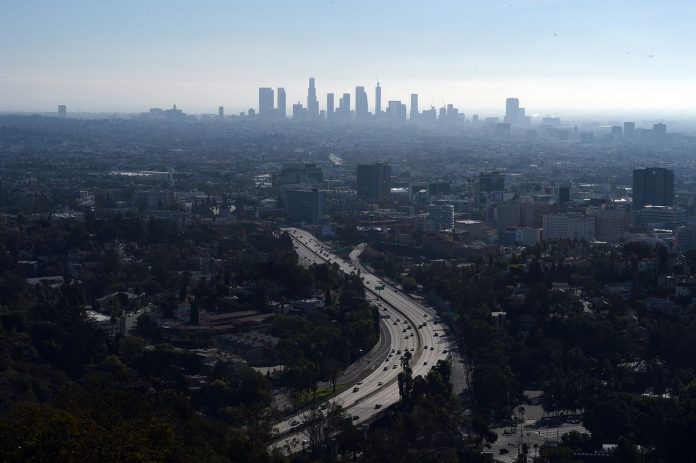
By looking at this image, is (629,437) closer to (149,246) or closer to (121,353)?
(121,353)

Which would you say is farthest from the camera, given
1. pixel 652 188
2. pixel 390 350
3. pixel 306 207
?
pixel 652 188

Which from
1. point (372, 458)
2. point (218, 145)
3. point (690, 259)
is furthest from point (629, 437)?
point (218, 145)

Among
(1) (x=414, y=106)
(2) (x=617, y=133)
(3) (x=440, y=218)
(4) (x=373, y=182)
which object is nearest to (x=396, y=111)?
(1) (x=414, y=106)

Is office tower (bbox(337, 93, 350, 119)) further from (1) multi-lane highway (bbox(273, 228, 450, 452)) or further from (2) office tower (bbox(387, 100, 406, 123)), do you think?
(1) multi-lane highway (bbox(273, 228, 450, 452))

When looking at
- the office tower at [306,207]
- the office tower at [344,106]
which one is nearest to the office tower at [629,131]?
the office tower at [344,106]

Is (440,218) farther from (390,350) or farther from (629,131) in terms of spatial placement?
(629,131)

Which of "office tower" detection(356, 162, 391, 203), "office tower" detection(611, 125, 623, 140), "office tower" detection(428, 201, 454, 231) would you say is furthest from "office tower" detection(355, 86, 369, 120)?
"office tower" detection(428, 201, 454, 231)
